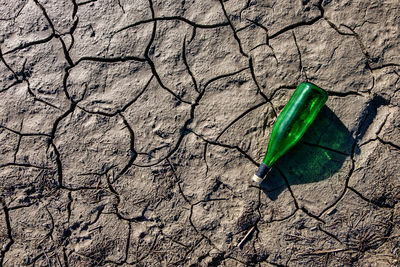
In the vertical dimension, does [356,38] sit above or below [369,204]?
above

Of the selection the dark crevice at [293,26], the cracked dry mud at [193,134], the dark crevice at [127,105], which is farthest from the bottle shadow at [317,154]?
the dark crevice at [127,105]

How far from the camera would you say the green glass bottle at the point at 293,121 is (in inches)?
90.4


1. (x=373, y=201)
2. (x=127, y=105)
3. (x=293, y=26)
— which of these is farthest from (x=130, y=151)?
(x=373, y=201)

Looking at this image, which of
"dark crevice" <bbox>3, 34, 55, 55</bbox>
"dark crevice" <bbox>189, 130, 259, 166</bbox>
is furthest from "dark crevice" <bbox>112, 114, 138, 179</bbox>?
"dark crevice" <bbox>3, 34, 55, 55</bbox>

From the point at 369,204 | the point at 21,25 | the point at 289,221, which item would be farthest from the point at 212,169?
the point at 21,25

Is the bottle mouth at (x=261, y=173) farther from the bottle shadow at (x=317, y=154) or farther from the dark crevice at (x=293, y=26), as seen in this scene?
the dark crevice at (x=293, y=26)

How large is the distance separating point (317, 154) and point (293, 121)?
1.15 ft

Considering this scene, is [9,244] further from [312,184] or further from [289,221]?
[312,184]

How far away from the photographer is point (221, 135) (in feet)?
8.30

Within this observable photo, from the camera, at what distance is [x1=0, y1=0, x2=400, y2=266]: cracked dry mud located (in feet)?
8.04

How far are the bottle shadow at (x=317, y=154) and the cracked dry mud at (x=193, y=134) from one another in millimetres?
10

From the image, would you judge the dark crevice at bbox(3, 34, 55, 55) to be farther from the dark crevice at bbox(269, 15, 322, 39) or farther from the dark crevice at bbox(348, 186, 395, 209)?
the dark crevice at bbox(348, 186, 395, 209)

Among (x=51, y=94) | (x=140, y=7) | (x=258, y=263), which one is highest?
(x=140, y=7)

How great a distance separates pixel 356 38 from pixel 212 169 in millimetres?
1430
